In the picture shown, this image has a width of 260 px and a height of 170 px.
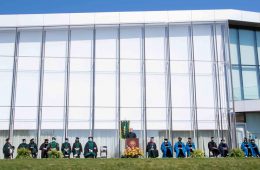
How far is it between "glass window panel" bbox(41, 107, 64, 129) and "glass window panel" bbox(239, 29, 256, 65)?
39.2 ft

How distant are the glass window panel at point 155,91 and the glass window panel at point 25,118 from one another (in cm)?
678

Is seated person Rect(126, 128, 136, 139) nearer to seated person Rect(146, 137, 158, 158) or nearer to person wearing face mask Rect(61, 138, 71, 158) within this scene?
seated person Rect(146, 137, 158, 158)

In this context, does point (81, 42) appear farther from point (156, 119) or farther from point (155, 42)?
point (156, 119)

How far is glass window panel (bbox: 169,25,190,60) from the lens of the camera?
24.3m

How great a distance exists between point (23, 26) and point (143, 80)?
8.04 m

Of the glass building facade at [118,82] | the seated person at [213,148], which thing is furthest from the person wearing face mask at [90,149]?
the seated person at [213,148]

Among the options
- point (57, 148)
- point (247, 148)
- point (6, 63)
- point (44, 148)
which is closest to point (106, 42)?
point (6, 63)

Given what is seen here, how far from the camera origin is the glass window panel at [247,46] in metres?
25.1

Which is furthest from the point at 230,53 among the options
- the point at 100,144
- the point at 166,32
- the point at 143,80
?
the point at 100,144

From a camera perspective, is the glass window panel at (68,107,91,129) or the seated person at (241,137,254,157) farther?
the glass window panel at (68,107,91,129)

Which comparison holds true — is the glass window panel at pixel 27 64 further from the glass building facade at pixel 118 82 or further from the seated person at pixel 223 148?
the seated person at pixel 223 148

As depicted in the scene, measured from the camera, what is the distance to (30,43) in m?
24.0

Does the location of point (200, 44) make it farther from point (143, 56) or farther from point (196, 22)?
point (143, 56)

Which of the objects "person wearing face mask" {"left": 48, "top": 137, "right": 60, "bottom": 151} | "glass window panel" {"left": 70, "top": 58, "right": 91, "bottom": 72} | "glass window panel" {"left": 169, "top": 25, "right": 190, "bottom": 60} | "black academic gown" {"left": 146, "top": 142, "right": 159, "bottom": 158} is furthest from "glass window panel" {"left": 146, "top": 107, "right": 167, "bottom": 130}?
"person wearing face mask" {"left": 48, "top": 137, "right": 60, "bottom": 151}
